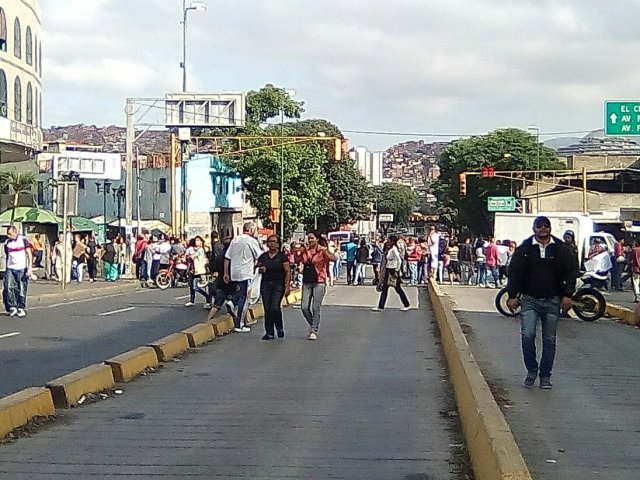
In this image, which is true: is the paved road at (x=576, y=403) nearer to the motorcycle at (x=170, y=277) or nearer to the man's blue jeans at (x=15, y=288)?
the man's blue jeans at (x=15, y=288)

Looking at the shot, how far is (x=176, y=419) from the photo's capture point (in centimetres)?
908

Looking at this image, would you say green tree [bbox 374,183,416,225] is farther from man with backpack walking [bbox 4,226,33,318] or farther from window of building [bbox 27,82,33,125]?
man with backpack walking [bbox 4,226,33,318]

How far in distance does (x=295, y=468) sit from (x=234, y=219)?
67.7m

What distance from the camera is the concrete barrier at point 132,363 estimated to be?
1128 centimetres

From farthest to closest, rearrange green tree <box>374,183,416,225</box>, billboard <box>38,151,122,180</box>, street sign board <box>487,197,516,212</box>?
green tree <box>374,183,416,225</box>
street sign board <box>487,197,516,212</box>
billboard <box>38,151,122,180</box>

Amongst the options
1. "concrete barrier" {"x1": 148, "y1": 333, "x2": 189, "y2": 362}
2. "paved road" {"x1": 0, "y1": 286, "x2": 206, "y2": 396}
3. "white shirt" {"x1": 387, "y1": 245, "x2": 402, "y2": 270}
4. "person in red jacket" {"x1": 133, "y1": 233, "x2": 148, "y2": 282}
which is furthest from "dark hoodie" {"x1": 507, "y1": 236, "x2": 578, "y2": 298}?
"person in red jacket" {"x1": 133, "y1": 233, "x2": 148, "y2": 282}

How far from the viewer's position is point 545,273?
34.4 feet

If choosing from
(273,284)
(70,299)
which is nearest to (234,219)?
(70,299)

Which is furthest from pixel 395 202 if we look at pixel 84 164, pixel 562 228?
pixel 562 228

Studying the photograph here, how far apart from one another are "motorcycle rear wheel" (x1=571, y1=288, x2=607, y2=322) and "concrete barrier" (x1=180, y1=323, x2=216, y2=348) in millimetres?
8075

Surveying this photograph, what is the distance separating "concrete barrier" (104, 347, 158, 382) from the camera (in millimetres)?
11281

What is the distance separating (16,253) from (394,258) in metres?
7.47

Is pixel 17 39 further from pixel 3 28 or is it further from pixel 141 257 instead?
pixel 141 257

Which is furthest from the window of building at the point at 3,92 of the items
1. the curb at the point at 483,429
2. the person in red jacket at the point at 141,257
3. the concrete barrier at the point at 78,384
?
the curb at the point at 483,429
